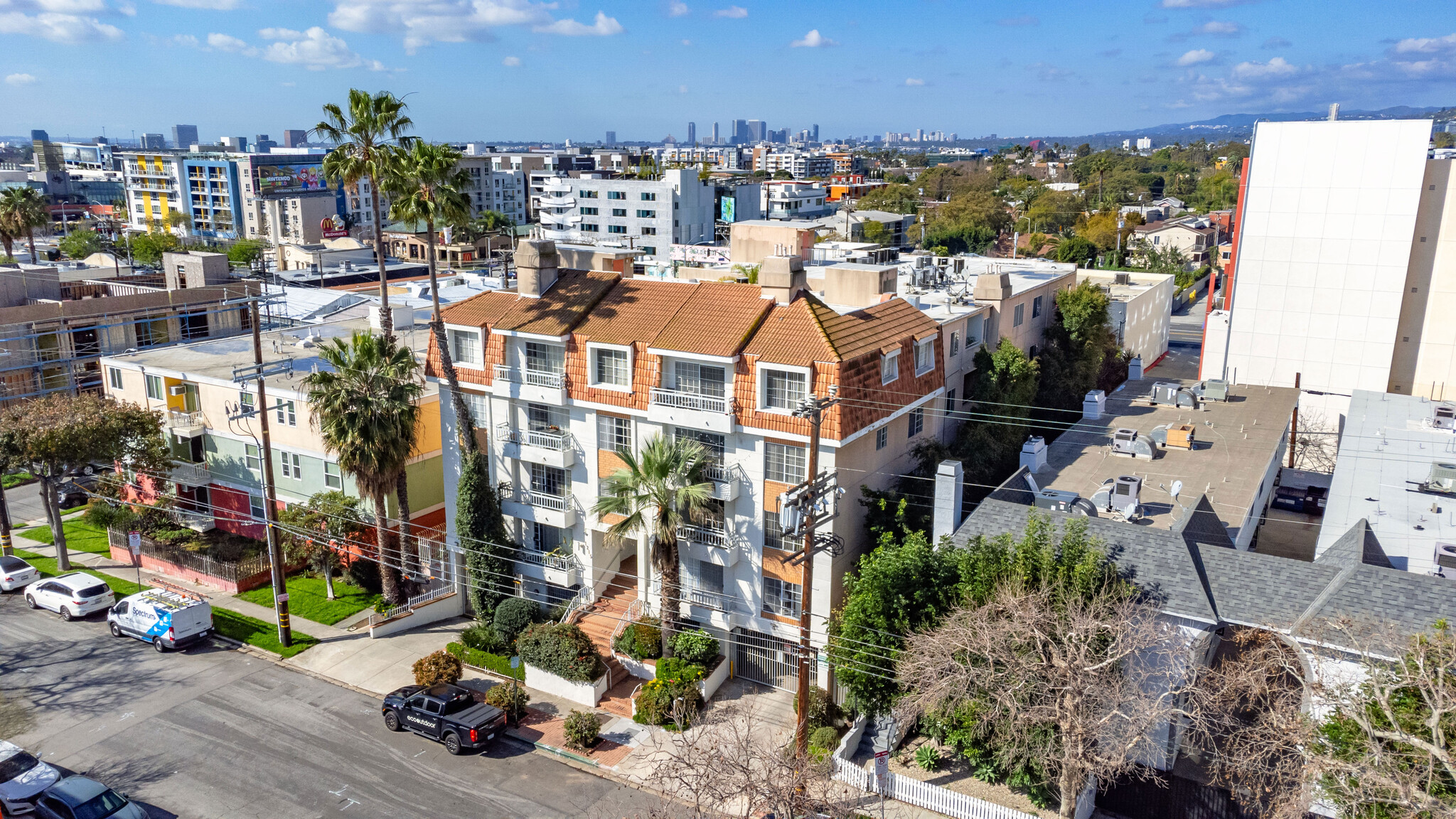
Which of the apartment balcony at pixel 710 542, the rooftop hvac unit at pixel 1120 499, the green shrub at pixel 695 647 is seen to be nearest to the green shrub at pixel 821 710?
the green shrub at pixel 695 647

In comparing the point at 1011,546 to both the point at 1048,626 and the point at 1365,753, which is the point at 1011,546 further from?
the point at 1365,753

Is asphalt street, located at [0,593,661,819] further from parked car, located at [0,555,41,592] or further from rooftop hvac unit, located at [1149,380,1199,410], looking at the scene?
rooftop hvac unit, located at [1149,380,1199,410]

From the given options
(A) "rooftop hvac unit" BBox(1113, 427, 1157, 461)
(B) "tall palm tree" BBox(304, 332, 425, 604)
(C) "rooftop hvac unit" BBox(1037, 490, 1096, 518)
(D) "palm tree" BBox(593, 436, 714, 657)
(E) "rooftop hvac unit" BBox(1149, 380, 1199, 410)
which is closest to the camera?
(C) "rooftop hvac unit" BBox(1037, 490, 1096, 518)

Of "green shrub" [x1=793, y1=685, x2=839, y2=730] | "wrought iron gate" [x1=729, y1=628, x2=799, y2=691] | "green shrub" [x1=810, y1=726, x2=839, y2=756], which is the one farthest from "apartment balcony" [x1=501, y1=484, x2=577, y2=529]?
"green shrub" [x1=810, y1=726, x2=839, y2=756]

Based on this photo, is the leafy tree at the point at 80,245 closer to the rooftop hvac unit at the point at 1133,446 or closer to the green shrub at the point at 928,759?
the rooftop hvac unit at the point at 1133,446

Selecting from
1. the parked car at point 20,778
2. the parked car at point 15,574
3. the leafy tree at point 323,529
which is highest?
the leafy tree at point 323,529

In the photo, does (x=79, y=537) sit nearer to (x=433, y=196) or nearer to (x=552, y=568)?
(x=552, y=568)

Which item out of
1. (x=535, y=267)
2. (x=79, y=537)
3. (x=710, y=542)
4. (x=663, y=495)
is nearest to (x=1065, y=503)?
(x=710, y=542)
